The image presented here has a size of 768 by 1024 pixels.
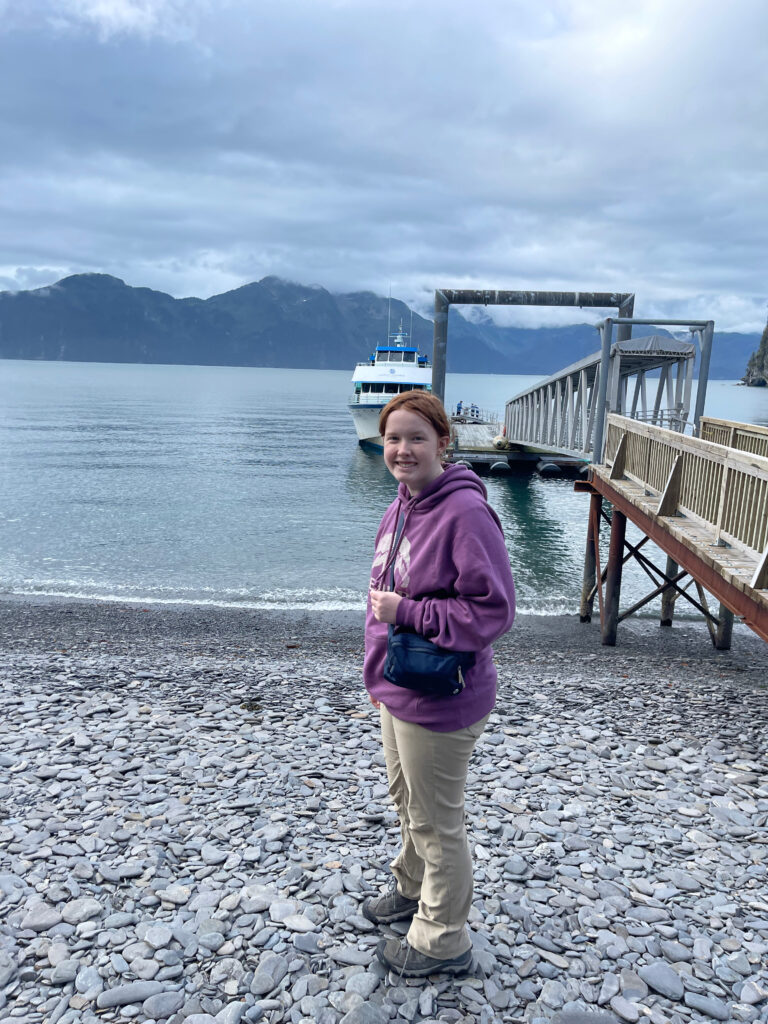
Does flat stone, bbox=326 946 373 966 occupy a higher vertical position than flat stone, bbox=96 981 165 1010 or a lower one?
higher

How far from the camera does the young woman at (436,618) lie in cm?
306

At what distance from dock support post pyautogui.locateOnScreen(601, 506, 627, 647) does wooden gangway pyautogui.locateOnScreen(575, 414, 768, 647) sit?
0.02 m

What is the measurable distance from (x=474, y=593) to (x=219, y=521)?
27352 mm

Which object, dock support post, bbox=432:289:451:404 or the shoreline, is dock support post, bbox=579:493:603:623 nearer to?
the shoreline

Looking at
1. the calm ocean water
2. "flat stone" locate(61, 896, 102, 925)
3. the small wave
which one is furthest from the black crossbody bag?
the calm ocean water

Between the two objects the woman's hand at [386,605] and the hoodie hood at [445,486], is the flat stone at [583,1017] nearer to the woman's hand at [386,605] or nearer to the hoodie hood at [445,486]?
the woman's hand at [386,605]

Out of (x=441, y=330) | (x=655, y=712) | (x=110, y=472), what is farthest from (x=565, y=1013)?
(x=110, y=472)

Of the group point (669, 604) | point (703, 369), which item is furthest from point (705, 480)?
point (703, 369)

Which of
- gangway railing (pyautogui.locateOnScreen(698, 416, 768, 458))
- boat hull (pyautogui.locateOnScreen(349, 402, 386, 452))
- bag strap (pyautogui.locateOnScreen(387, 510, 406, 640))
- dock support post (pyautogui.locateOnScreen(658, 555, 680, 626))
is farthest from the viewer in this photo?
boat hull (pyautogui.locateOnScreen(349, 402, 386, 452))

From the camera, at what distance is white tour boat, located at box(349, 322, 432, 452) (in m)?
57.9

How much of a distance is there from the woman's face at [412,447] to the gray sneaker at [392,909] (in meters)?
2.45

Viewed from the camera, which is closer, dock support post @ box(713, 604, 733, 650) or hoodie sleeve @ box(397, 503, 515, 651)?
hoodie sleeve @ box(397, 503, 515, 651)

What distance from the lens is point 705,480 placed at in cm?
877

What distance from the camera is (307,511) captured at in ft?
107
